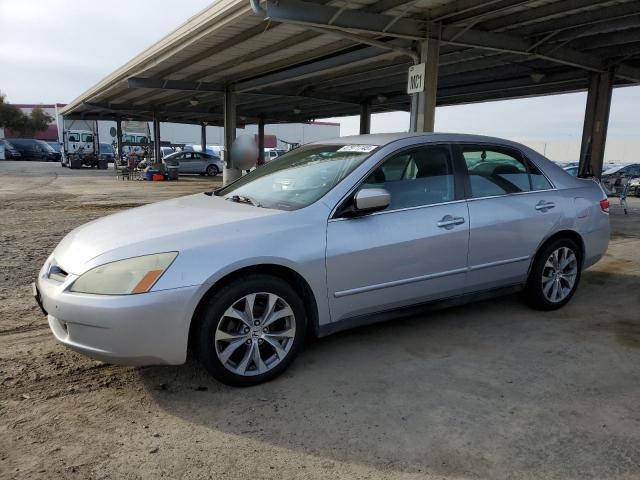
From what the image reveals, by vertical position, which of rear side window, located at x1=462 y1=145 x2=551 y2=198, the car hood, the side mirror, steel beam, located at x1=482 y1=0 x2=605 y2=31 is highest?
steel beam, located at x1=482 y1=0 x2=605 y2=31

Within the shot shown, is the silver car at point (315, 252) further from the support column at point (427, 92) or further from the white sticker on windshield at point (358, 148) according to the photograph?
the support column at point (427, 92)

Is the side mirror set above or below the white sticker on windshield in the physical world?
below

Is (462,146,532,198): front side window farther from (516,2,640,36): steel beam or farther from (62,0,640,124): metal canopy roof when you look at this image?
(516,2,640,36): steel beam

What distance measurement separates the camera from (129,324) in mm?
2750

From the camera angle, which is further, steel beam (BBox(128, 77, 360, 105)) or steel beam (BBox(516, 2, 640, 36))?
steel beam (BBox(128, 77, 360, 105))

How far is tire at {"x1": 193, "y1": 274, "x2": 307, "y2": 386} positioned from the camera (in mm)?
2961

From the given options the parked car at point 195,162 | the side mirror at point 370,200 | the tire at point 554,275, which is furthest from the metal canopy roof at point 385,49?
the parked car at point 195,162

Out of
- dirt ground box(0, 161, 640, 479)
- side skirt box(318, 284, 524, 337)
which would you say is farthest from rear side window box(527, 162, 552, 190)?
dirt ground box(0, 161, 640, 479)

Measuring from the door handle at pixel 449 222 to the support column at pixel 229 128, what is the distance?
16180 mm

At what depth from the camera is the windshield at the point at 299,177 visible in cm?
362

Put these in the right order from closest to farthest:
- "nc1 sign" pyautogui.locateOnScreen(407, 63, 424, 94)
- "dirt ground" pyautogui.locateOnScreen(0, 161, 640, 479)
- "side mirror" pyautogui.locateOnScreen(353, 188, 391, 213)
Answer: "dirt ground" pyautogui.locateOnScreen(0, 161, 640, 479) → "side mirror" pyautogui.locateOnScreen(353, 188, 391, 213) → "nc1 sign" pyautogui.locateOnScreen(407, 63, 424, 94)

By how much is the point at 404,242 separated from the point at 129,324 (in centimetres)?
190

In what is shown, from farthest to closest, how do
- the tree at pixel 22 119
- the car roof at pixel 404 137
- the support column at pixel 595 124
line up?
the tree at pixel 22 119, the support column at pixel 595 124, the car roof at pixel 404 137

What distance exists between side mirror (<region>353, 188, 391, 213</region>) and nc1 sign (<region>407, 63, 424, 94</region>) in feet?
22.8
